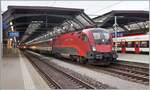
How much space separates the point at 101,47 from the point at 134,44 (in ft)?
63.0

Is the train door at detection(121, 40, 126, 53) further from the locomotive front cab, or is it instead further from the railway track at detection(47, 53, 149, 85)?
the locomotive front cab

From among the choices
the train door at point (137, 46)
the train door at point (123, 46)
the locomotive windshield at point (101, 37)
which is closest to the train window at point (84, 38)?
the locomotive windshield at point (101, 37)

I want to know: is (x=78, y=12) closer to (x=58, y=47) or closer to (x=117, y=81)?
(x=58, y=47)

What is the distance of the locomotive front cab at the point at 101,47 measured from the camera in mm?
21641

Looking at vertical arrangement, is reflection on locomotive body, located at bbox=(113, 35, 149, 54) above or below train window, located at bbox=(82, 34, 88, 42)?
below

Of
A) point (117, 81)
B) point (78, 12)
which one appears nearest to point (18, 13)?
point (78, 12)

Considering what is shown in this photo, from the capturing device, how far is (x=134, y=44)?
4031 cm

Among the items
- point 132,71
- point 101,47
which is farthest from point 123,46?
point 132,71

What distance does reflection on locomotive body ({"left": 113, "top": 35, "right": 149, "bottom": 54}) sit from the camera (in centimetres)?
3744

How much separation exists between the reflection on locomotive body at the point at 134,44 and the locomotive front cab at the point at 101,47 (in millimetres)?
15291

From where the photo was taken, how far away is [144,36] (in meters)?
37.6

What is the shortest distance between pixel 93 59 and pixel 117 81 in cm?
727

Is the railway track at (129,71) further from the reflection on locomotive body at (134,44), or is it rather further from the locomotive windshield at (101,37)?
the reflection on locomotive body at (134,44)

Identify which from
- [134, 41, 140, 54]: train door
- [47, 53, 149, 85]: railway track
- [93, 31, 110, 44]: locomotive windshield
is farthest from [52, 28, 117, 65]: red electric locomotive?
[134, 41, 140, 54]: train door
